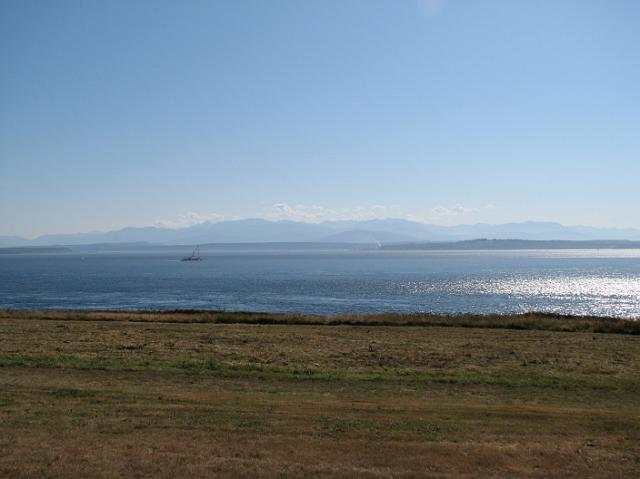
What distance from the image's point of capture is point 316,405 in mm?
15781

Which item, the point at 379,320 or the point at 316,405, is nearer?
the point at 316,405

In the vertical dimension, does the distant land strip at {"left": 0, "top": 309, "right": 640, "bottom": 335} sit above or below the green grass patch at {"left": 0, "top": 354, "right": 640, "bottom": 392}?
below

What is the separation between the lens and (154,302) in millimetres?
70438

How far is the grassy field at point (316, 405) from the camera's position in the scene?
11.1m

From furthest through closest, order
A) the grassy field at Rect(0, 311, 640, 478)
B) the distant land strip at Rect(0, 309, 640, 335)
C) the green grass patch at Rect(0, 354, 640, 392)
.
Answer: the distant land strip at Rect(0, 309, 640, 335)
the green grass patch at Rect(0, 354, 640, 392)
the grassy field at Rect(0, 311, 640, 478)

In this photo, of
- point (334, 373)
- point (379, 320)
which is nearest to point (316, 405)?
point (334, 373)

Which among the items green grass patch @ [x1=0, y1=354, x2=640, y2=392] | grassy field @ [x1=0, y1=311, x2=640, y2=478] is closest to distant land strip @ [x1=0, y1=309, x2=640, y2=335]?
grassy field @ [x1=0, y1=311, x2=640, y2=478]

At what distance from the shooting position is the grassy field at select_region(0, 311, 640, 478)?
1109 centimetres

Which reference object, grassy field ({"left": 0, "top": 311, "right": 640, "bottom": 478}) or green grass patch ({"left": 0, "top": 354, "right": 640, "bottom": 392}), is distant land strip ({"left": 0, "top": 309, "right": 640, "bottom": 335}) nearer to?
grassy field ({"left": 0, "top": 311, "right": 640, "bottom": 478})

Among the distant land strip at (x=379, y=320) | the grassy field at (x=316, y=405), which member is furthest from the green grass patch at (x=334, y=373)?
the distant land strip at (x=379, y=320)

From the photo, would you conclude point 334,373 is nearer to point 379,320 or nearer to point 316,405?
point 316,405

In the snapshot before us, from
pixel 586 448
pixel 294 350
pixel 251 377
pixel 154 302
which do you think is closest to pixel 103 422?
pixel 251 377

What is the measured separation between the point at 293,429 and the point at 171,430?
280 cm

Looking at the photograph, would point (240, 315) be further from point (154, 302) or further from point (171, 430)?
point (154, 302)
